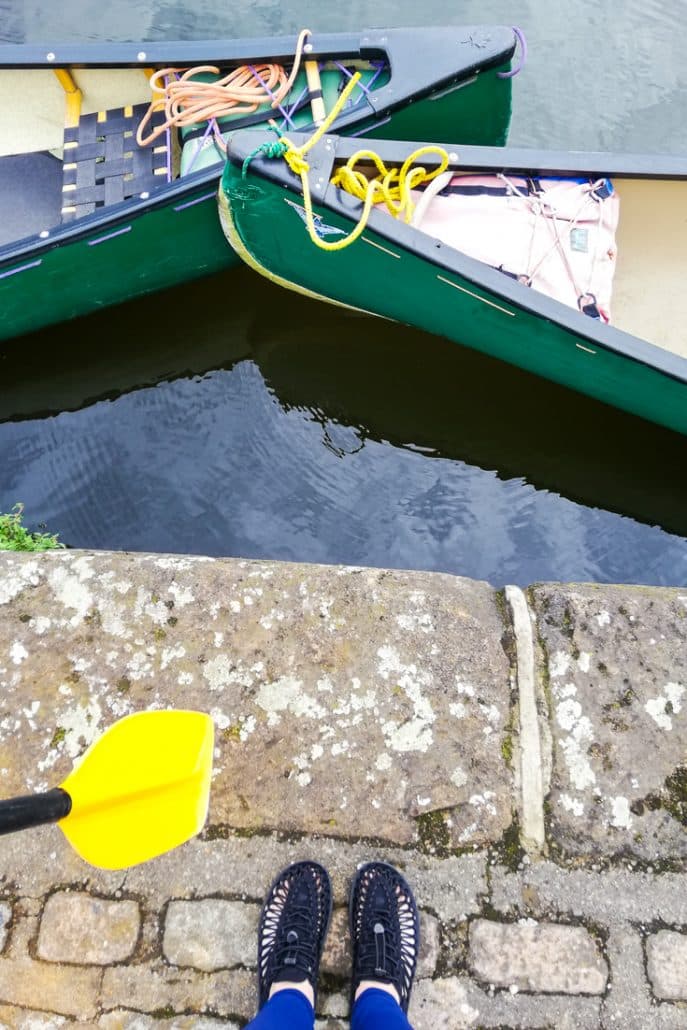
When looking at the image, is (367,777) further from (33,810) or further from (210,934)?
(33,810)

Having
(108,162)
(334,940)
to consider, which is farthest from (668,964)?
(108,162)

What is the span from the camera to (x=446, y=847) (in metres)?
2.18

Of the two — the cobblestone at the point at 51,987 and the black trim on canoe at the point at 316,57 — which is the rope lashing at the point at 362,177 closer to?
the black trim on canoe at the point at 316,57

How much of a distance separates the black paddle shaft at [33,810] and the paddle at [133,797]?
0.01 metres

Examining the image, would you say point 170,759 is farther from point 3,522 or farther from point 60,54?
point 60,54

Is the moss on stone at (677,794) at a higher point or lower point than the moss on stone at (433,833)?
higher

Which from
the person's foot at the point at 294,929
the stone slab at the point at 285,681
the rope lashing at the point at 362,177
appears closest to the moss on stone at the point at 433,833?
the stone slab at the point at 285,681

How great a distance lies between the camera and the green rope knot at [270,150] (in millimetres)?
3125

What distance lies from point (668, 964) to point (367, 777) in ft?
3.29

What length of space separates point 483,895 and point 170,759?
1050 millimetres

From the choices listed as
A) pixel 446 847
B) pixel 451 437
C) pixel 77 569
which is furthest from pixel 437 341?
pixel 446 847

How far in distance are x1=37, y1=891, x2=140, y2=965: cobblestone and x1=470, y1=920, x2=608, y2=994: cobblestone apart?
1.01 metres

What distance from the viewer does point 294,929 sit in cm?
209

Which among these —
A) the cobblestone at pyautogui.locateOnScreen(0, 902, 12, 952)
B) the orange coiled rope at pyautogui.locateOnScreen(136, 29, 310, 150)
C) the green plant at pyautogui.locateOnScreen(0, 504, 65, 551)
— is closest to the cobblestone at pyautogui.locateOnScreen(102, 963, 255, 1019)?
the cobblestone at pyautogui.locateOnScreen(0, 902, 12, 952)
